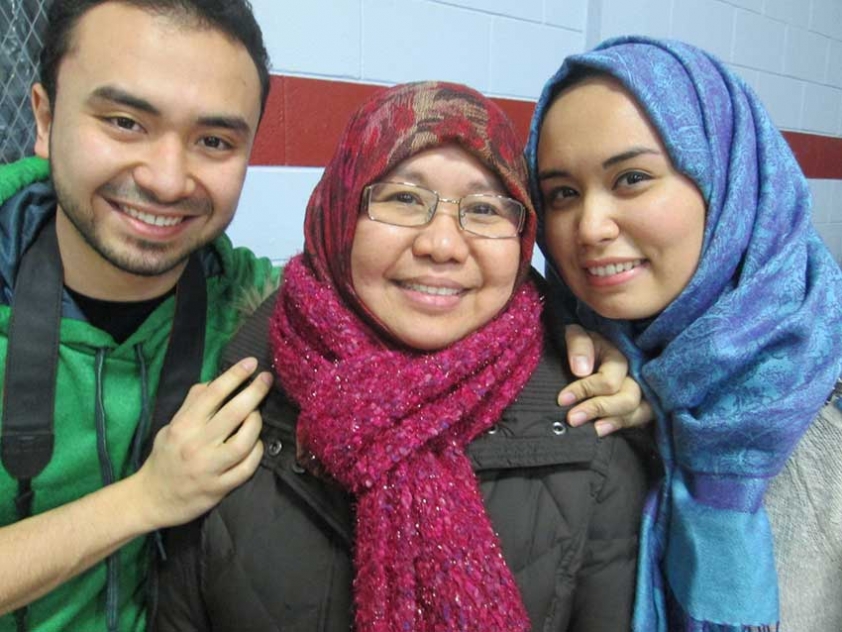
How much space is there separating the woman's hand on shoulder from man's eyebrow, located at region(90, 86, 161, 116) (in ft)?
2.69

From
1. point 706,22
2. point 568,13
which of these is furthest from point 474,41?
point 706,22

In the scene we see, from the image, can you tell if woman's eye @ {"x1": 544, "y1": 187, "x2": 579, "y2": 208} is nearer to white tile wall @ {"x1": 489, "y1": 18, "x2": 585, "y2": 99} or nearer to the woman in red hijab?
the woman in red hijab

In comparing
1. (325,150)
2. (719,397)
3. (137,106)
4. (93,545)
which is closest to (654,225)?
(719,397)

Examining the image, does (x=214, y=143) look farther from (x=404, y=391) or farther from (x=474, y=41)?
(x=474, y=41)

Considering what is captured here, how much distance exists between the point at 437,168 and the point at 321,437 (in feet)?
1.49

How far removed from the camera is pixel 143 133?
1.06 metres

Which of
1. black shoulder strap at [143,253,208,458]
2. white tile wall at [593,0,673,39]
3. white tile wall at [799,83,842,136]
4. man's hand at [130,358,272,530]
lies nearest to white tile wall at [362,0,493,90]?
white tile wall at [593,0,673,39]

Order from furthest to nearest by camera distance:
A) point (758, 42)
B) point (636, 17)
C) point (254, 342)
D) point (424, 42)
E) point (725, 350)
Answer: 1. point (758, 42)
2. point (636, 17)
3. point (424, 42)
4. point (254, 342)
5. point (725, 350)

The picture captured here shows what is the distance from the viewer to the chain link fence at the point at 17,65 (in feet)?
4.76

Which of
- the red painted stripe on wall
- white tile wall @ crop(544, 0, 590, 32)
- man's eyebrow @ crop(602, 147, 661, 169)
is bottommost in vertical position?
man's eyebrow @ crop(602, 147, 661, 169)

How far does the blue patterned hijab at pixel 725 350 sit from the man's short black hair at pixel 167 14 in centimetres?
61

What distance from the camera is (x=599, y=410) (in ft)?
3.20

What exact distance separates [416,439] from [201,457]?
34cm

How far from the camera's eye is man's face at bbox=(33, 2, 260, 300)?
103cm
